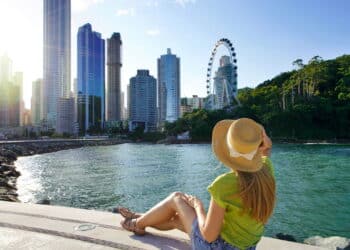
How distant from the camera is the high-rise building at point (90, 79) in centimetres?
12106

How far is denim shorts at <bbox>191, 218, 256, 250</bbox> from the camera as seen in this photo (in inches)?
96.0

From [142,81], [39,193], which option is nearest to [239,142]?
[39,193]

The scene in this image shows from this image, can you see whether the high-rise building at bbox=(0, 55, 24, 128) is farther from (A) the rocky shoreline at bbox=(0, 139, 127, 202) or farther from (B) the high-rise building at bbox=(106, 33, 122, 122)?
(A) the rocky shoreline at bbox=(0, 139, 127, 202)

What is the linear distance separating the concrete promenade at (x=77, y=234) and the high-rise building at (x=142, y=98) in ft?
422

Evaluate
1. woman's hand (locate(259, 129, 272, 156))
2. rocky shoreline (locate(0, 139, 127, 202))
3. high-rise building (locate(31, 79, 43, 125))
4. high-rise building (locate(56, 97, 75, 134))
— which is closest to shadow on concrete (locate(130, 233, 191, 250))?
woman's hand (locate(259, 129, 272, 156))


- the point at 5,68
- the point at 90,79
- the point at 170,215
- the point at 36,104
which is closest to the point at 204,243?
the point at 170,215

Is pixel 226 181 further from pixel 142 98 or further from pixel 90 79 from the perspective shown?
pixel 142 98

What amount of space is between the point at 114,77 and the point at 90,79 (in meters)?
16.1

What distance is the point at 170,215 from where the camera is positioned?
10.3 ft

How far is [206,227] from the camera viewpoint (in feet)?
7.85

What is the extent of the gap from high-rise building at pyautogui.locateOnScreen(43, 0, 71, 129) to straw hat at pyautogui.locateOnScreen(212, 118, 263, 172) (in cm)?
13378

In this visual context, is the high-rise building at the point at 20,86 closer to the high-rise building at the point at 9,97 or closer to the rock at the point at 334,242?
the high-rise building at the point at 9,97

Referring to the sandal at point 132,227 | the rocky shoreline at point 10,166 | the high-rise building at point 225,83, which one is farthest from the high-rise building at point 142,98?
the sandal at point 132,227

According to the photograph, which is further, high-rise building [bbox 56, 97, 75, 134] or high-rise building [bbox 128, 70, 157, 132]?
high-rise building [bbox 128, 70, 157, 132]
